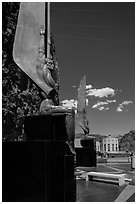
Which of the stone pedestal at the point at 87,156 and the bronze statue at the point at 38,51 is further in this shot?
the stone pedestal at the point at 87,156

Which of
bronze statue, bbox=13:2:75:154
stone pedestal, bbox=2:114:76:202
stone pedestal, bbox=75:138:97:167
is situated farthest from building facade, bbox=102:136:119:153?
stone pedestal, bbox=2:114:76:202

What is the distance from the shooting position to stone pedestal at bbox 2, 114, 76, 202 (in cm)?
378

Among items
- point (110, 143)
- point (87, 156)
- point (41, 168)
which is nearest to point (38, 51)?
point (41, 168)

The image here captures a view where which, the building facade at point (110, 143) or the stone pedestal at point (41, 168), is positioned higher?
the stone pedestal at point (41, 168)

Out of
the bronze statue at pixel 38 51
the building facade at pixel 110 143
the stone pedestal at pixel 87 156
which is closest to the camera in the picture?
the bronze statue at pixel 38 51

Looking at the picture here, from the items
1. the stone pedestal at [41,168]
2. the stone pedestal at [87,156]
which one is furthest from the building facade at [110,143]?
the stone pedestal at [41,168]

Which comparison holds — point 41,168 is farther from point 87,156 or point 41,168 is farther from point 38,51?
point 87,156

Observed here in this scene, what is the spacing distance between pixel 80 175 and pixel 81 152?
122 inches

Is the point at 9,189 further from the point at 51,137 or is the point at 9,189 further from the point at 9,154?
the point at 51,137

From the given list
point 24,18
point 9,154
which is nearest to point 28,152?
point 9,154

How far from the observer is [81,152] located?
11062 millimetres

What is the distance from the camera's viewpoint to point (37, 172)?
3779mm

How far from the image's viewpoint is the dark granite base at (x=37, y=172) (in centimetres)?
378

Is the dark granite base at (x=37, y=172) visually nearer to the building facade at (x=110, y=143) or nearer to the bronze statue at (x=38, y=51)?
the bronze statue at (x=38, y=51)
